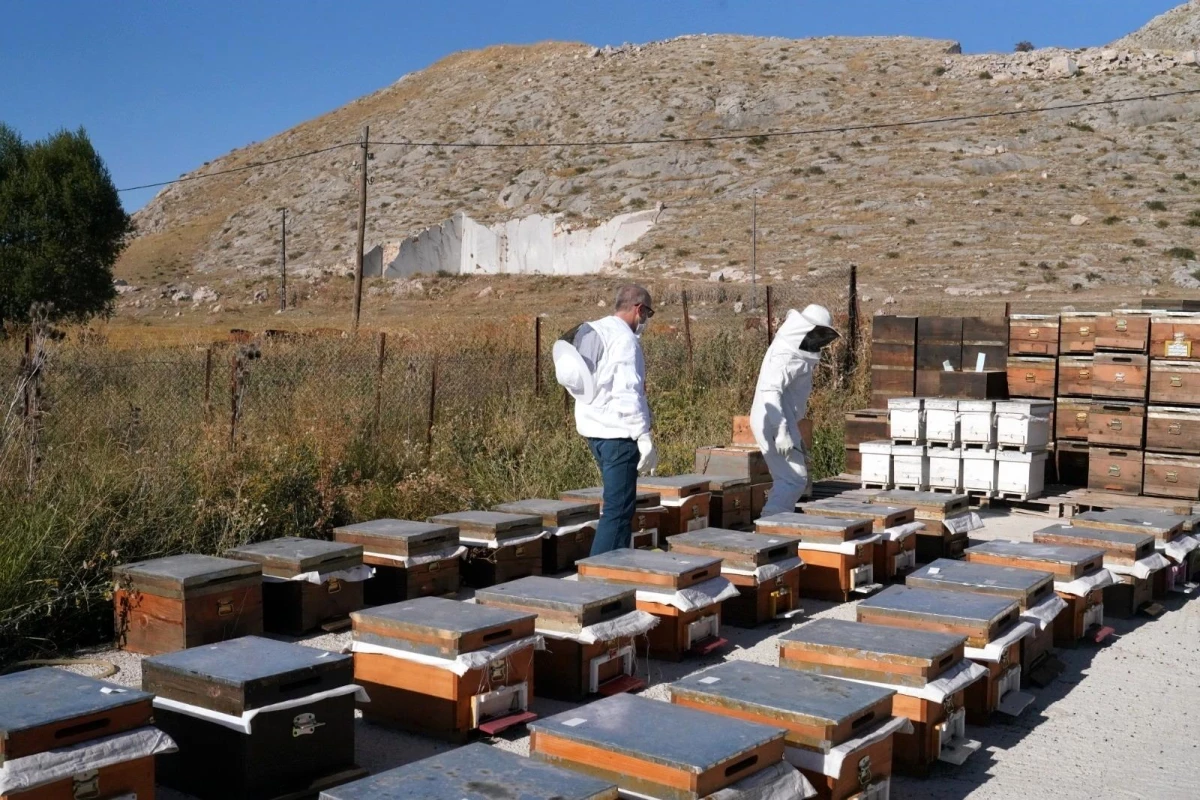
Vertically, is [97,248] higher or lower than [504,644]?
higher

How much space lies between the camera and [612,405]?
24.9 feet

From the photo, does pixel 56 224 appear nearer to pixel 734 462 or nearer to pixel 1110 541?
pixel 734 462

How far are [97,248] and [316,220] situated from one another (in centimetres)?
2827

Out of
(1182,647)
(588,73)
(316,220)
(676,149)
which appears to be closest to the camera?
(1182,647)

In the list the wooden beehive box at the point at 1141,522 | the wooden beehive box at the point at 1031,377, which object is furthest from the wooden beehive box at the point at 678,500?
the wooden beehive box at the point at 1031,377

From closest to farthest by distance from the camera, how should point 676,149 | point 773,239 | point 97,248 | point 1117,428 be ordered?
point 1117,428, point 97,248, point 773,239, point 676,149

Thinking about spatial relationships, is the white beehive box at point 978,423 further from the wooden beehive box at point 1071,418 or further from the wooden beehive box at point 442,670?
the wooden beehive box at point 442,670

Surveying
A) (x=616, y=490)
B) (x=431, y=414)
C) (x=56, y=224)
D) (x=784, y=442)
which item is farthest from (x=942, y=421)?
(x=56, y=224)

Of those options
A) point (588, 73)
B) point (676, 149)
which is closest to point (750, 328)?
point (676, 149)

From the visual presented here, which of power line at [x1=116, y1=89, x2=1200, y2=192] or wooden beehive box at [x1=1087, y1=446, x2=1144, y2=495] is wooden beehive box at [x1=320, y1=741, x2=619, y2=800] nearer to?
wooden beehive box at [x1=1087, y1=446, x2=1144, y2=495]

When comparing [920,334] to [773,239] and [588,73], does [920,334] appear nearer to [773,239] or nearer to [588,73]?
[773,239]

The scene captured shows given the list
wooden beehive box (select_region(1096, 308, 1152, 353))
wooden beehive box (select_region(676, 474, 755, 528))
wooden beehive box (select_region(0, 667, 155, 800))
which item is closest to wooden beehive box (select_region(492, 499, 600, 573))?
wooden beehive box (select_region(676, 474, 755, 528))

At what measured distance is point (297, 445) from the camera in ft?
31.9

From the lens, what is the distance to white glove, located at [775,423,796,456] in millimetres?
9438
